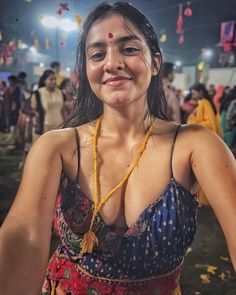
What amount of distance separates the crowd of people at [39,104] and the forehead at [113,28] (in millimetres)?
2075

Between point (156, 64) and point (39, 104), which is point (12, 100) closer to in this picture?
point (39, 104)

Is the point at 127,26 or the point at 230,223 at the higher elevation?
the point at 127,26

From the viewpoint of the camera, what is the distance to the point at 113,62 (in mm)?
1429

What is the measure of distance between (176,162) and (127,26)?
2.11 feet

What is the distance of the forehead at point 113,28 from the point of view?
1.48 m

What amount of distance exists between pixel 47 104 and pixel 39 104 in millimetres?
143

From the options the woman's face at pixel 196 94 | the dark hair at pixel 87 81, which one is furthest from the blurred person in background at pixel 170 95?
the dark hair at pixel 87 81

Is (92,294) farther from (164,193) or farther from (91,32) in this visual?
(91,32)

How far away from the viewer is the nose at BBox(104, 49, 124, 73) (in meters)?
1.42

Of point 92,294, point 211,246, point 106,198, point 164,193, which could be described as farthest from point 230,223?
point 211,246

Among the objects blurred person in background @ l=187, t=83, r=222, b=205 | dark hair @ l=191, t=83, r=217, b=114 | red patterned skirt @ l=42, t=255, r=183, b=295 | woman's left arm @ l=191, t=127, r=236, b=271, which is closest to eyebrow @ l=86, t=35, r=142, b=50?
woman's left arm @ l=191, t=127, r=236, b=271

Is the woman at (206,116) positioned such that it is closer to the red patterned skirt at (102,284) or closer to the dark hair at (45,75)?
the dark hair at (45,75)

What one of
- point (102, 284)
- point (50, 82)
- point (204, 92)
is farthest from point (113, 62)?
point (204, 92)

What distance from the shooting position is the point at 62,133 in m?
1.55
